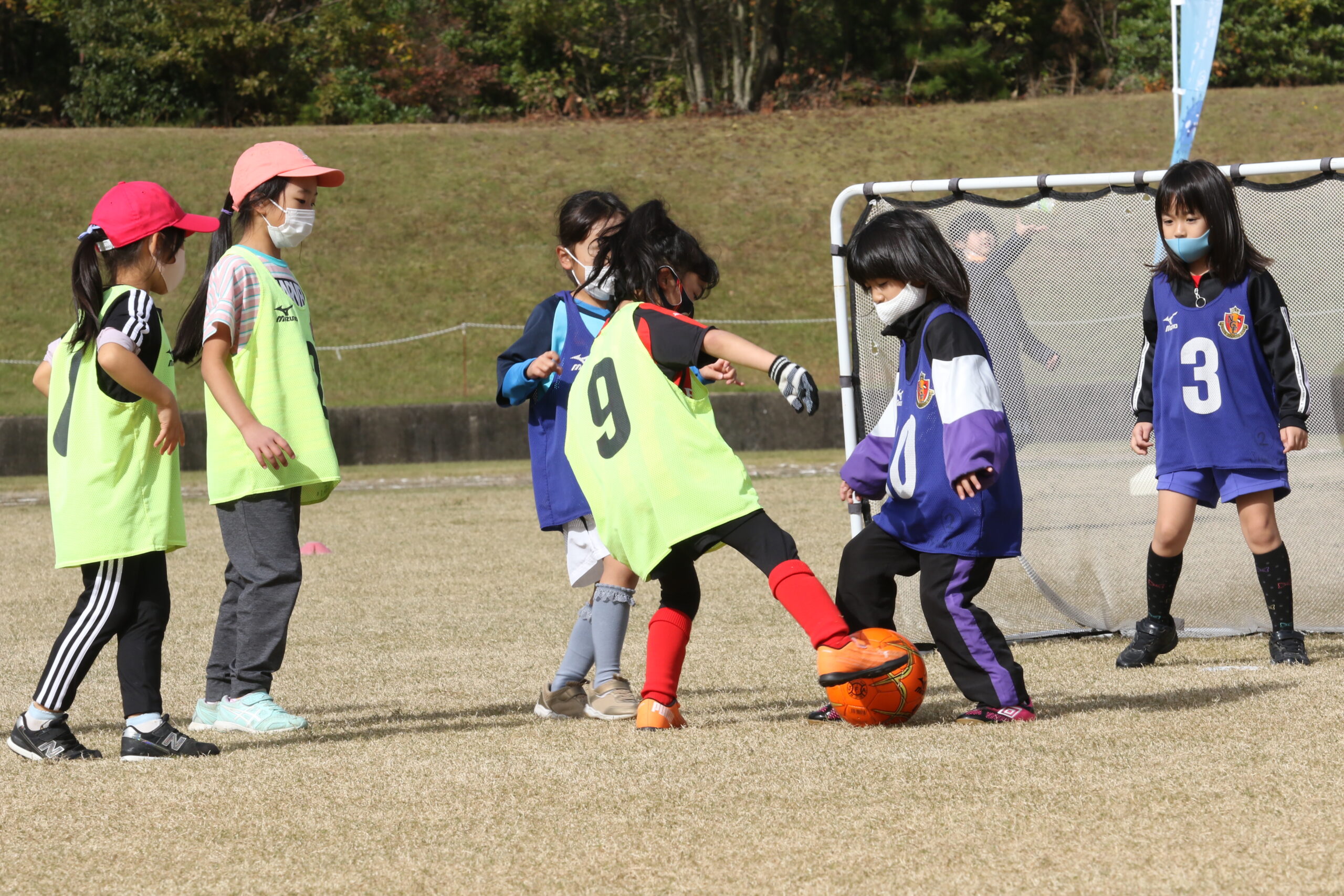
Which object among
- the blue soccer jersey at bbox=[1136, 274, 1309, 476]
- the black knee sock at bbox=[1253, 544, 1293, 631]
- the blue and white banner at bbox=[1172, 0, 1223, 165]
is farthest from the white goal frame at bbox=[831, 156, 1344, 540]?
the blue and white banner at bbox=[1172, 0, 1223, 165]

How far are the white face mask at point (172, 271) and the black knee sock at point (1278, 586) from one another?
3518mm

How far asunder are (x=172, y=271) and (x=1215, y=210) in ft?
10.4

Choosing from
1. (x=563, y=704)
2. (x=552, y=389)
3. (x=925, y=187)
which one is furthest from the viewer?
(x=925, y=187)

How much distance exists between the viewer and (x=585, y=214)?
4.59 metres

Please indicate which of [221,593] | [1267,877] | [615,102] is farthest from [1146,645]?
[615,102]

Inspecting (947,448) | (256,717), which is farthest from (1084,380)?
(256,717)

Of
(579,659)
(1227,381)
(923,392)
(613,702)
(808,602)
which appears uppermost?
(923,392)

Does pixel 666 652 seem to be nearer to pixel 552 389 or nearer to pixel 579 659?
pixel 579 659

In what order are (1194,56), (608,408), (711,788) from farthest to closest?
(1194,56)
(608,408)
(711,788)

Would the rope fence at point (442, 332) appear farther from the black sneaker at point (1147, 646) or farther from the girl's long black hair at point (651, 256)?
the girl's long black hair at point (651, 256)

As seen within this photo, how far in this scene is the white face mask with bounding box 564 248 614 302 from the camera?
438cm

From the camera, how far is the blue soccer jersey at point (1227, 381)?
4680 mm

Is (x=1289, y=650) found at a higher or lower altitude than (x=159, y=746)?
lower

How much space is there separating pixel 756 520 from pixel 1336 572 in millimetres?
2909
